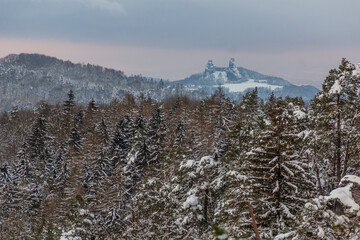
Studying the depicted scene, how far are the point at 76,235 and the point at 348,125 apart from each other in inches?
686

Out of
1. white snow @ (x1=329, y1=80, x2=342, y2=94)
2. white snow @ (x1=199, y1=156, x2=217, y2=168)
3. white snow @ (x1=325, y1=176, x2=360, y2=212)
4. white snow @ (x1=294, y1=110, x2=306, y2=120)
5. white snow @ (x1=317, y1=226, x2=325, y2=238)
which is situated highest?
white snow @ (x1=329, y1=80, x2=342, y2=94)

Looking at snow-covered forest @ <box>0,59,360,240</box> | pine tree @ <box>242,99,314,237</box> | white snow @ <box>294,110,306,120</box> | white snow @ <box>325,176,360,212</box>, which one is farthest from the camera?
white snow @ <box>294,110,306,120</box>

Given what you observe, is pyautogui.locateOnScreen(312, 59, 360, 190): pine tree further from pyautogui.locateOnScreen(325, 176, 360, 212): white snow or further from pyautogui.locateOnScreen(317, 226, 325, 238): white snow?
pyautogui.locateOnScreen(317, 226, 325, 238): white snow

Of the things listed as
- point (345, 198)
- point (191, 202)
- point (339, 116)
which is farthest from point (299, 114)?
point (345, 198)

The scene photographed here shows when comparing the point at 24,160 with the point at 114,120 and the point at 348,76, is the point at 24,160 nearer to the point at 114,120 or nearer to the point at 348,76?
the point at 114,120

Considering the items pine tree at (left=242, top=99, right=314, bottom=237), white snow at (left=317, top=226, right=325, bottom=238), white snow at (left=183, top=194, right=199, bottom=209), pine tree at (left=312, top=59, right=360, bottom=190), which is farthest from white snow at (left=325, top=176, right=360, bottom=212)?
white snow at (left=183, top=194, right=199, bottom=209)

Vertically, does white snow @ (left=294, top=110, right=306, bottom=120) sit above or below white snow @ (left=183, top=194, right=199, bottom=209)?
above

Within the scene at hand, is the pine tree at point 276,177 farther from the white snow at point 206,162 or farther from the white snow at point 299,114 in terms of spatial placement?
the white snow at point 206,162

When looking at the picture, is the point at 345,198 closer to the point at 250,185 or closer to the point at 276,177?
the point at 276,177

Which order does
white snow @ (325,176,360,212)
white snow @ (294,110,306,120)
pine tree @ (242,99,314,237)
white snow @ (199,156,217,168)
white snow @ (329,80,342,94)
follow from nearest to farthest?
white snow @ (325,176,360,212)
pine tree @ (242,99,314,237)
white snow @ (329,80,342,94)
white snow @ (294,110,306,120)
white snow @ (199,156,217,168)

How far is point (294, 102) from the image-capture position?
1617 cm

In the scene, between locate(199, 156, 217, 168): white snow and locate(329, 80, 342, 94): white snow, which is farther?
locate(199, 156, 217, 168): white snow

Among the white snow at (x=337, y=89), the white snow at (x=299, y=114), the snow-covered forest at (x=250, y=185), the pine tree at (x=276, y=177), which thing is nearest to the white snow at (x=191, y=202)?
the snow-covered forest at (x=250, y=185)

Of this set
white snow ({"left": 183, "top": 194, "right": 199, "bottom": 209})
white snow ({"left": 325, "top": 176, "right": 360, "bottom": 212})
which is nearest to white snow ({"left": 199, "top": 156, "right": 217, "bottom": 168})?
white snow ({"left": 183, "top": 194, "right": 199, "bottom": 209})
